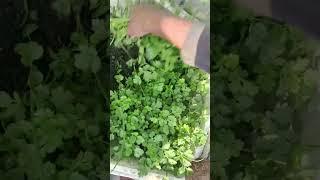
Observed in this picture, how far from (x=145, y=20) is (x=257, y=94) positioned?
28cm

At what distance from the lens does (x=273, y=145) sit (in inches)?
52.3

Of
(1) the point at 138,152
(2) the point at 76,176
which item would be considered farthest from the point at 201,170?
A: (2) the point at 76,176

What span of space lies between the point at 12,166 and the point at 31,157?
0.05 m

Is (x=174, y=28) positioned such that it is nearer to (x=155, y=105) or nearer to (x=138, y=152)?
(x=155, y=105)

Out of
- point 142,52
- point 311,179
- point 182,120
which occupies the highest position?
point 142,52

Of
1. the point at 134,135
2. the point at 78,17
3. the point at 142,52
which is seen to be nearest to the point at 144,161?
the point at 134,135

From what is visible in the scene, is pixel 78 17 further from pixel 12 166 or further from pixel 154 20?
pixel 12 166

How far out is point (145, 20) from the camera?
1.33 meters

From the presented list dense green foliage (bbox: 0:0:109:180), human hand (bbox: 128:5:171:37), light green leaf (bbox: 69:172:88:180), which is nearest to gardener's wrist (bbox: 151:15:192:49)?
human hand (bbox: 128:5:171:37)

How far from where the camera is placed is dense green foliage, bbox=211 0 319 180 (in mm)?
1303

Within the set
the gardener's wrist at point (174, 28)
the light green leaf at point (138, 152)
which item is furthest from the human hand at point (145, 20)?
the light green leaf at point (138, 152)

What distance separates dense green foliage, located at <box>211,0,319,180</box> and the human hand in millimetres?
119

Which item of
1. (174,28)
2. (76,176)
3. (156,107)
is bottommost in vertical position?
(76,176)

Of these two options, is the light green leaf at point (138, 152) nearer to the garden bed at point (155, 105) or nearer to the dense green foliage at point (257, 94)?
the garden bed at point (155, 105)
